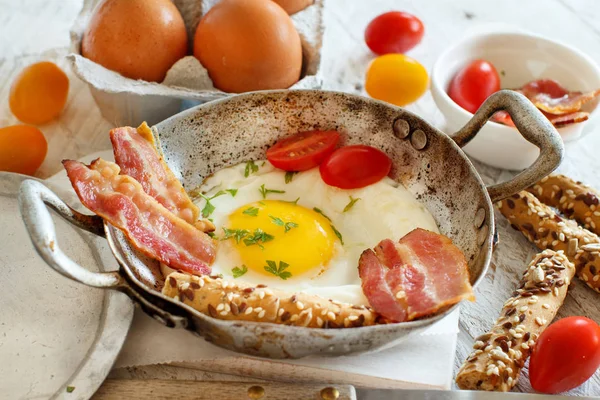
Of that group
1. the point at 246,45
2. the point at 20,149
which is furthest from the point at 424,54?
the point at 20,149

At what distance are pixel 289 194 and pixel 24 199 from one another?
71 centimetres

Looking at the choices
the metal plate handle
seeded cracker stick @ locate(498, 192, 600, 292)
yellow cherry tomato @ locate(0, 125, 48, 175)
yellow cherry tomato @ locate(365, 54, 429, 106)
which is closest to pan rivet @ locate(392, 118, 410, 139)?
seeded cracker stick @ locate(498, 192, 600, 292)

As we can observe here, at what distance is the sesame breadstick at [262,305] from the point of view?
1.35 m

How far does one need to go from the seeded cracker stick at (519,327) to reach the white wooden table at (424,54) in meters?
0.08

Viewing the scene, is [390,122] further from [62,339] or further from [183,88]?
[62,339]

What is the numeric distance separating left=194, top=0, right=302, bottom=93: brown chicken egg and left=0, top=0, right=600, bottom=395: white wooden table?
0.30 metres

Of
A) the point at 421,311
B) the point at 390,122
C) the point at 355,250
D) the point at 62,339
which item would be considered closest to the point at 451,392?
the point at 421,311

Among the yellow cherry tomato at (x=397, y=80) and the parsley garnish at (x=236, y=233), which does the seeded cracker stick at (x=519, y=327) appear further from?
the yellow cherry tomato at (x=397, y=80)

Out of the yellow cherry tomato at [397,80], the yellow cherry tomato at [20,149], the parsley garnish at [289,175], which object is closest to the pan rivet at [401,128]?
the parsley garnish at [289,175]

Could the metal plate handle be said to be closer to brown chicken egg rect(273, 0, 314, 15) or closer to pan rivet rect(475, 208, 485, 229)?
pan rivet rect(475, 208, 485, 229)

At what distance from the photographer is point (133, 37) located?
1932mm

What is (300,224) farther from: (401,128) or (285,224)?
(401,128)

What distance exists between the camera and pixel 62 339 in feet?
4.91

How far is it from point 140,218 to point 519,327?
35.7 inches
